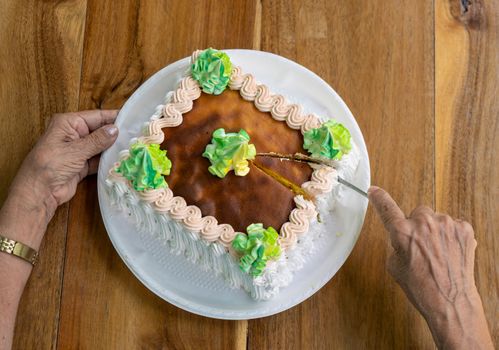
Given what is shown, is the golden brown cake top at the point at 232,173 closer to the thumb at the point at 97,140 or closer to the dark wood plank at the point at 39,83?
the thumb at the point at 97,140

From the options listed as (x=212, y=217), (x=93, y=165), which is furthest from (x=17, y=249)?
(x=212, y=217)

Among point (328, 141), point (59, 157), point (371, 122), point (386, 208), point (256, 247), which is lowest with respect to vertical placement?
point (256, 247)

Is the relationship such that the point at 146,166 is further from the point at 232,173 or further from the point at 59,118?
the point at 59,118

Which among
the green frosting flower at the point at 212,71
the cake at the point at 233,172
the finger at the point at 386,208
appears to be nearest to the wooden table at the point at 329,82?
the finger at the point at 386,208

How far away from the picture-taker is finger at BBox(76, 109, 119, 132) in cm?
208

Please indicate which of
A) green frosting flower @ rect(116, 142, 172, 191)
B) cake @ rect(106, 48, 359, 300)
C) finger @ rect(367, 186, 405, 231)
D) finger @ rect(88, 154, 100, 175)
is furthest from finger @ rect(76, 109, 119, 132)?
finger @ rect(367, 186, 405, 231)

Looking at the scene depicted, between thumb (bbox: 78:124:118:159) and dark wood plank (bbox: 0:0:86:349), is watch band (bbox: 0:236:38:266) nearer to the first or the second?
dark wood plank (bbox: 0:0:86:349)

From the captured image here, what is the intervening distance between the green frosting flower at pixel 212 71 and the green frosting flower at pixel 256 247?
0.55 meters

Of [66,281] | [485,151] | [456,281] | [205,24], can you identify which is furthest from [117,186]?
[485,151]

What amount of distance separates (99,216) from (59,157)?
0.33m

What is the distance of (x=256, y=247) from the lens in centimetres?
166

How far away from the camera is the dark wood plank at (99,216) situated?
2.08m

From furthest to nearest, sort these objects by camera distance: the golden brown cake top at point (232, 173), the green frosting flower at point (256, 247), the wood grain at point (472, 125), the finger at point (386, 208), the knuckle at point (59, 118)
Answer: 1. the wood grain at point (472, 125)
2. the knuckle at point (59, 118)
3. the finger at point (386, 208)
4. the golden brown cake top at point (232, 173)
5. the green frosting flower at point (256, 247)

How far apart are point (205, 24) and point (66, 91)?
2.40ft
